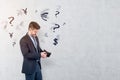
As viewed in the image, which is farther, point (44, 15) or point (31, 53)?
point (44, 15)

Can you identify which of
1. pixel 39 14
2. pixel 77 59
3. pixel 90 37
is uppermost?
pixel 39 14

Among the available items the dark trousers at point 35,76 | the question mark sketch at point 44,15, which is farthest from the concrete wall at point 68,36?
the dark trousers at point 35,76

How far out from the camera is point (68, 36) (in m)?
4.36

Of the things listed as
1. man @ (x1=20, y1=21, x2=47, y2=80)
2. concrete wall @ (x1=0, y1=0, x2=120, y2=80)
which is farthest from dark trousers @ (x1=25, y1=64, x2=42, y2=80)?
concrete wall @ (x1=0, y1=0, x2=120, y2=80)

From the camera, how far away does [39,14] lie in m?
4.42

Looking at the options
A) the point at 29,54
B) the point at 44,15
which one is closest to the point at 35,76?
the point at 29,54

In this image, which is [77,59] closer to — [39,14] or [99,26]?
[99,26]

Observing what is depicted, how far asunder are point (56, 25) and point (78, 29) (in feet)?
1.01

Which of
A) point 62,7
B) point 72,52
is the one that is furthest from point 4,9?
point 72,52

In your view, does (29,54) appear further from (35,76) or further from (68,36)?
(68,36)

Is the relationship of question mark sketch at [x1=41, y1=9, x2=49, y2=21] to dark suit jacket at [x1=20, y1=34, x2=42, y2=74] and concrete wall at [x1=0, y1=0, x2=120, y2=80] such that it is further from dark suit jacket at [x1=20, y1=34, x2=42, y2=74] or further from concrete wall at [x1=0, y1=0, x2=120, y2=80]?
dark suit jacket at [x1=20, y1=34, x2=42, y2=74]

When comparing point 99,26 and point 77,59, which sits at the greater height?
point 99,26

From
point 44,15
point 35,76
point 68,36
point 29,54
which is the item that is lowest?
point 35,76

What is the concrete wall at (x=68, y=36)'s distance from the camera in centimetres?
424
